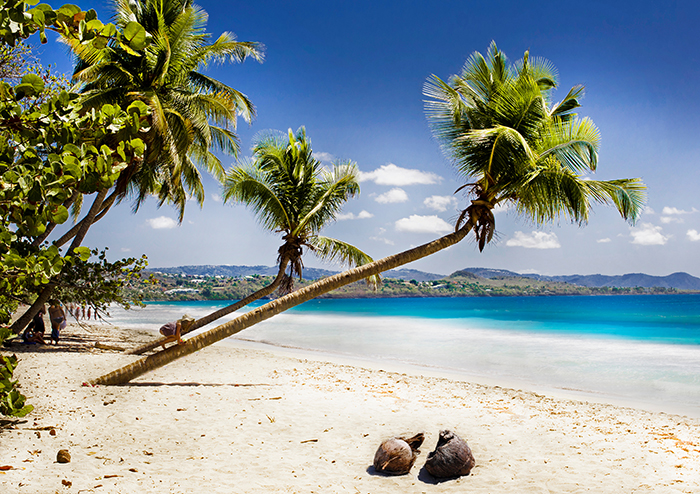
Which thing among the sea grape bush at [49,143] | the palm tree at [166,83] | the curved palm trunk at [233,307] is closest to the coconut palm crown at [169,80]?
the palm tree at [166,83]

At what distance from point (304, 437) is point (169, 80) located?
316 inches

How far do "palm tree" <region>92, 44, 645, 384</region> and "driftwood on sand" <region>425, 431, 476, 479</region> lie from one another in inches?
109

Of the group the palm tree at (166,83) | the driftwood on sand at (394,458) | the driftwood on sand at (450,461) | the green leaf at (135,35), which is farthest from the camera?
the palm tree at (166,83)

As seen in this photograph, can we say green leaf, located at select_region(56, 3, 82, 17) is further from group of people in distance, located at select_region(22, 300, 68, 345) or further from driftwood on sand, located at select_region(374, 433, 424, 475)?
group of people in distance, located at select_region(22, 300, 68, 345)

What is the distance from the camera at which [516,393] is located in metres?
8.12

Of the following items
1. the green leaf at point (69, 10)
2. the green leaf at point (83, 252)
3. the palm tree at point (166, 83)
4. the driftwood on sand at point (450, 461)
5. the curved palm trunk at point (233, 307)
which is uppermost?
the palm tree at point (166, 83)

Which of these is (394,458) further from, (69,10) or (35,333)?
(35,333)

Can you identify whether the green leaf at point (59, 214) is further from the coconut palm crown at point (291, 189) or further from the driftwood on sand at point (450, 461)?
the coconut palm crown at point (291, 189)

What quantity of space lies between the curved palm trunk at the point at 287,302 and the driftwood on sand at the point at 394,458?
101 inches

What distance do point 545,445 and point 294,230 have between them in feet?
25.5

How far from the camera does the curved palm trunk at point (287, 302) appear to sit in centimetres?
627

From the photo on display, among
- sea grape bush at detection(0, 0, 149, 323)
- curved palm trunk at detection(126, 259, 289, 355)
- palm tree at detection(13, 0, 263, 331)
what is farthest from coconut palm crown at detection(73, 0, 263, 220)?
sea grape bush at detection(0, 0, 149, 323)

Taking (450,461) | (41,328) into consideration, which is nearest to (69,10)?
(450,461)

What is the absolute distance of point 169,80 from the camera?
29.9ft
